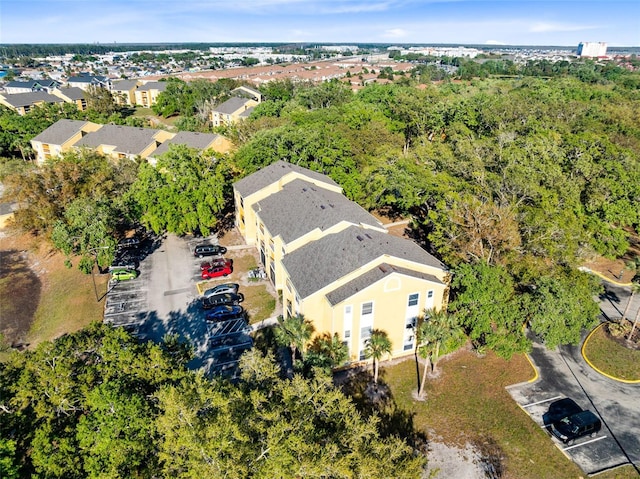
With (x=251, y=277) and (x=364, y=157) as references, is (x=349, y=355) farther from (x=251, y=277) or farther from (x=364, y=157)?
(x=364, y=157)

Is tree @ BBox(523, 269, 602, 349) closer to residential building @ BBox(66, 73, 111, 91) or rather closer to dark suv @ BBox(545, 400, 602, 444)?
dark suv @ BBox(545, 400, 602, 444)

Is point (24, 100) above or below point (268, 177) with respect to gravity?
above

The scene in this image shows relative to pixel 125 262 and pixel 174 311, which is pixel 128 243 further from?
pixel 174 311

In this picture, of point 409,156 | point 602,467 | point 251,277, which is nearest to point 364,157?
point 409,156

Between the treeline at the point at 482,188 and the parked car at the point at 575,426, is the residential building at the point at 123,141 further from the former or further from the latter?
the parked car at the point at 575,426

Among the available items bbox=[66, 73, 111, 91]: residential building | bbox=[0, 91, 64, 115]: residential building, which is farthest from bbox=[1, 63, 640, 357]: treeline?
bbox=[66, 73, 111, 91]: residential building

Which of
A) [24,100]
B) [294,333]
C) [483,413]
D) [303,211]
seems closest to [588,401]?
[483,413]
